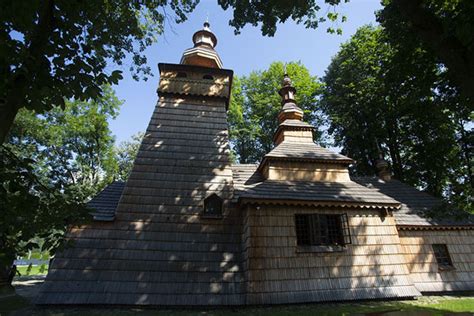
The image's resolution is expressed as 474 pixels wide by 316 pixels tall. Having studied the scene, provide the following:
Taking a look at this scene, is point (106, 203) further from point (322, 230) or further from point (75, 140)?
point (75, 140)

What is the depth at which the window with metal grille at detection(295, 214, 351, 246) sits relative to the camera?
9.65 m

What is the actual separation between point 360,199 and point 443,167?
45.6 feet

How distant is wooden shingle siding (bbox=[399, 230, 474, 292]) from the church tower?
25.5 ft

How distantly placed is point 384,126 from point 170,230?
786 inches

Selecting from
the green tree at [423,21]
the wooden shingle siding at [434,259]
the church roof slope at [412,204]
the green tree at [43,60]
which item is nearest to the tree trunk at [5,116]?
the green tree at [43,60]

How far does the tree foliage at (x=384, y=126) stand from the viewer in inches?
723

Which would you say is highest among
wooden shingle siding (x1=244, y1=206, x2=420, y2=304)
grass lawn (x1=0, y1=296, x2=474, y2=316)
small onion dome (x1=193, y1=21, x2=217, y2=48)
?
small onion dome (x1=193, y1=21, x2=217, y2=48)

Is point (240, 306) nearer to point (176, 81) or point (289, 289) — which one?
point (289, 289)

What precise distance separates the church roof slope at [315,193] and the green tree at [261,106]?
12.8 m

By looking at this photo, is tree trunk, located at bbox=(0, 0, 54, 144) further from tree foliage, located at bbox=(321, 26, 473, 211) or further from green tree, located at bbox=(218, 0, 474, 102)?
tree foliage, located at bbox=(321, 26, 473, 211)

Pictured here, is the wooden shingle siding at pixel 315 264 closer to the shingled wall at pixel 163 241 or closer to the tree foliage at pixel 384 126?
the shingled wall at pixel 163 241

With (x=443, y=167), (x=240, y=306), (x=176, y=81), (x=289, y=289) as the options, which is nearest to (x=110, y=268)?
(x=240, y=306)

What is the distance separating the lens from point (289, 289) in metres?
8.47

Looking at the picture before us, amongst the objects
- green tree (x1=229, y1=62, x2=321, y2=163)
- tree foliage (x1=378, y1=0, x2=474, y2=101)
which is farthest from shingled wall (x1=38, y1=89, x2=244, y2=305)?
green tree (x1=229, y1=62, x2=321, y2=163)
